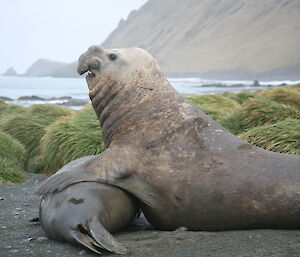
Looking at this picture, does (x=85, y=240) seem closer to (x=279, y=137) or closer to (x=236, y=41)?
(x=279, y=137)

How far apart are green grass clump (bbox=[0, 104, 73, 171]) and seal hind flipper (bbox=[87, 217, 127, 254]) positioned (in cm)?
605

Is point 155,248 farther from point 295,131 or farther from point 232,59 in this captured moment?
point 232,59

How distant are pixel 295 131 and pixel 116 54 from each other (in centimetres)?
281

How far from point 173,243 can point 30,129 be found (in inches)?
301

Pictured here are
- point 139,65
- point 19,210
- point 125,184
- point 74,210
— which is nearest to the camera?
point 74,210

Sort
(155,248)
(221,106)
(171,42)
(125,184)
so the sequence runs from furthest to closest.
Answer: (171,42) < (221,106) < (125,184) < (155,248)

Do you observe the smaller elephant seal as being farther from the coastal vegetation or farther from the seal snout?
the coastal vegetation

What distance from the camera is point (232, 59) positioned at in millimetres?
154375

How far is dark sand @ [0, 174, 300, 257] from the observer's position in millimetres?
3668

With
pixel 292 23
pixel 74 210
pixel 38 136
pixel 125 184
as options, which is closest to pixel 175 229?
pixel 125 184

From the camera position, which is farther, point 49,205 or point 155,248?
point 49,205

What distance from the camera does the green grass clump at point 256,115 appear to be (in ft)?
29.0

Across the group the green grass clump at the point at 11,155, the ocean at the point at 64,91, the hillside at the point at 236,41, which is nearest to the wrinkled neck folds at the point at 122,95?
the green grass clump at the point at 11,155

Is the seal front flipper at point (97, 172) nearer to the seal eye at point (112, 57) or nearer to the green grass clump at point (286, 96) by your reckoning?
the seal eye at point (112, 57)
